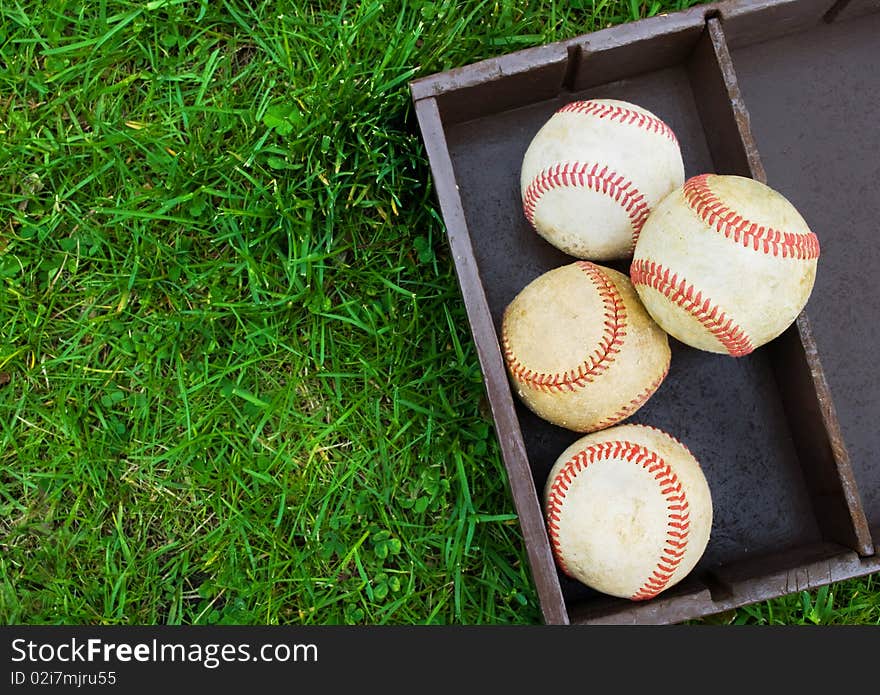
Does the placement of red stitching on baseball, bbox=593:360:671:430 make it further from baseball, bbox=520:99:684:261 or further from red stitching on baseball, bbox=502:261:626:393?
baseball, bbox=520:99:684:261

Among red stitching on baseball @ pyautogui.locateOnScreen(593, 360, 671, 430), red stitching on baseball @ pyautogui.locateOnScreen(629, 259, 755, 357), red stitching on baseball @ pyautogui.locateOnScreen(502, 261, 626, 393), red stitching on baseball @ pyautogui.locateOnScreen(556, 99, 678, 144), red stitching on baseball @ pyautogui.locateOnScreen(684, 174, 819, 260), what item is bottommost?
red stitching on baseball @ pyautogui.locateOnScreen(593, 360, 671, 430)

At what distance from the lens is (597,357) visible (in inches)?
78.3

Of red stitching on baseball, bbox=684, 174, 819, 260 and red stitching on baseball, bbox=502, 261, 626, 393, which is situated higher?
red stitching on baseball, bbox=684, 174, 819, 260

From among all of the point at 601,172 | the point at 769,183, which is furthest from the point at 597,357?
the point at 769,183

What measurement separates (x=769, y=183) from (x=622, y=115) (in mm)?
579

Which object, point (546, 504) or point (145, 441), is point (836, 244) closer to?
point (546, 504)

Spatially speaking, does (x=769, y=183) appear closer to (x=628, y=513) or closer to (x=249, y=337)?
(x=628, y=513)

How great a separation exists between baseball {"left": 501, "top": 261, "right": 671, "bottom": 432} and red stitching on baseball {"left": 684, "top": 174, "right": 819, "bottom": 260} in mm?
284

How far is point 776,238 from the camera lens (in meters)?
1.90

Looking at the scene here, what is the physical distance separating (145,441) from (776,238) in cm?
190

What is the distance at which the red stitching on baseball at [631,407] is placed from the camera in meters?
2.06

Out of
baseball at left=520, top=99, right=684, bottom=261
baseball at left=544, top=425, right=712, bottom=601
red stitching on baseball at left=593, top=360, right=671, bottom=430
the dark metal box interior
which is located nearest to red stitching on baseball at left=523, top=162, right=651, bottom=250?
baseball at left=520, top=99, right=684, bottom=261

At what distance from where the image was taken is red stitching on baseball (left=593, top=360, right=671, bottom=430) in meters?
2.06

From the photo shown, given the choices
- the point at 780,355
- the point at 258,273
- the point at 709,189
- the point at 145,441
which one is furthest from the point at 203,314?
the point at 780,355
